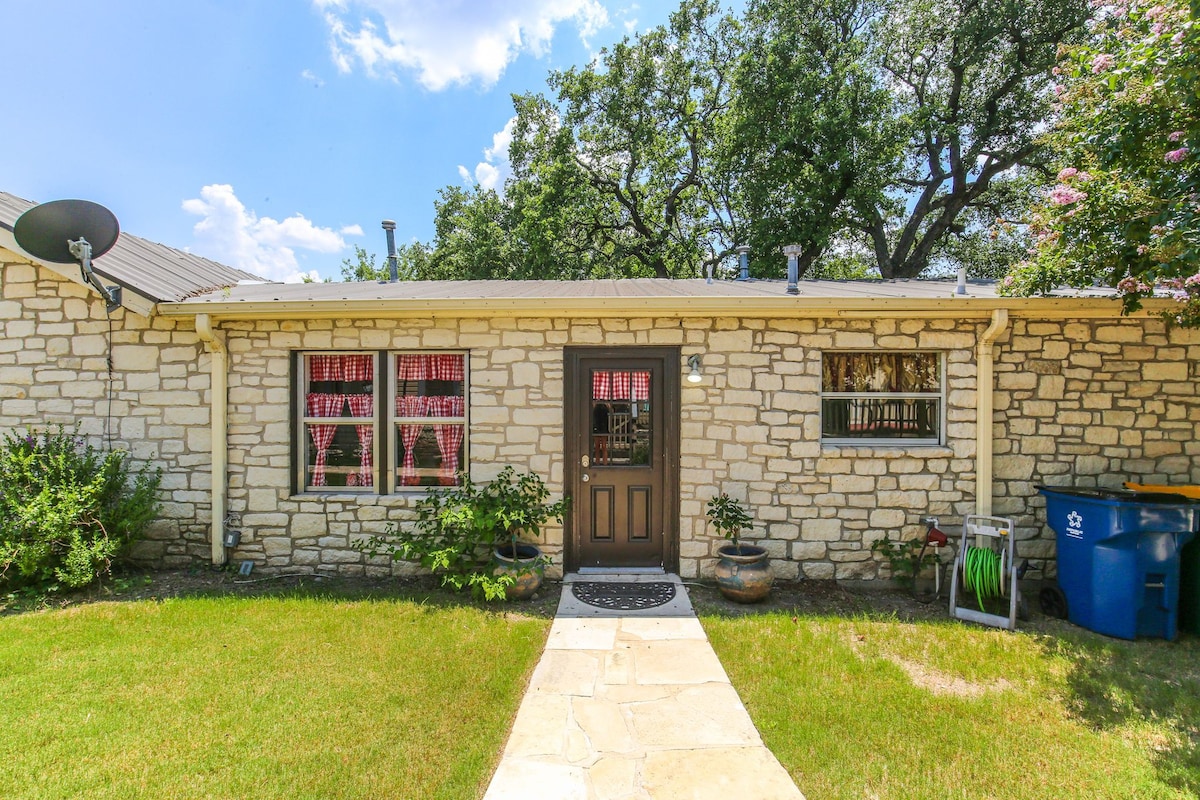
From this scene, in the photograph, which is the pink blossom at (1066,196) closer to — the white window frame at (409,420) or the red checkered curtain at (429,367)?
the white window frame at (409,420)

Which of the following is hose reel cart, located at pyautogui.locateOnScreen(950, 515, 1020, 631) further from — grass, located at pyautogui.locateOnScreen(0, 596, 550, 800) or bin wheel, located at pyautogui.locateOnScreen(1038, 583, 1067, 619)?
grass, located at pyautogui.locateOnScreen(0, 596, 550, 800)

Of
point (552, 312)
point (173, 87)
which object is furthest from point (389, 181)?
point (552, 312)

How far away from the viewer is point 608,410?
5363 millimetres

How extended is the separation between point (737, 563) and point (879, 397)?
7.50 ft

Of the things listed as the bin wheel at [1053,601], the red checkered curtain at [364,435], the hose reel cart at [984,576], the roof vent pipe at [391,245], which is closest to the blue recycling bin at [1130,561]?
the bin wheel at [1053,601]

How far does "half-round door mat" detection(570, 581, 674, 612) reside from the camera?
4.67 meters

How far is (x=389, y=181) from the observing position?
14.3 meters

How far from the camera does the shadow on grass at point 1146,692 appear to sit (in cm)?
285

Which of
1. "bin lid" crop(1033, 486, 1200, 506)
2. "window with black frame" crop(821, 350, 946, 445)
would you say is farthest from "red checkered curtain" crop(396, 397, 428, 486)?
"bin lid" crop(1033, 486, 1200, 506)

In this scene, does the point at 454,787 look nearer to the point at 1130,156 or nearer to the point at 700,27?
the point at 1130,156

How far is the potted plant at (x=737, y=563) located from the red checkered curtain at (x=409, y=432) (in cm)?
309

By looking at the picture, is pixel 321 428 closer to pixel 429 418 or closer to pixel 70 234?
pixel 429 418

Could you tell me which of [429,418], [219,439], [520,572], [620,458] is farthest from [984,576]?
[219,439]

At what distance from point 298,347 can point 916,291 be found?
6.48 meters
